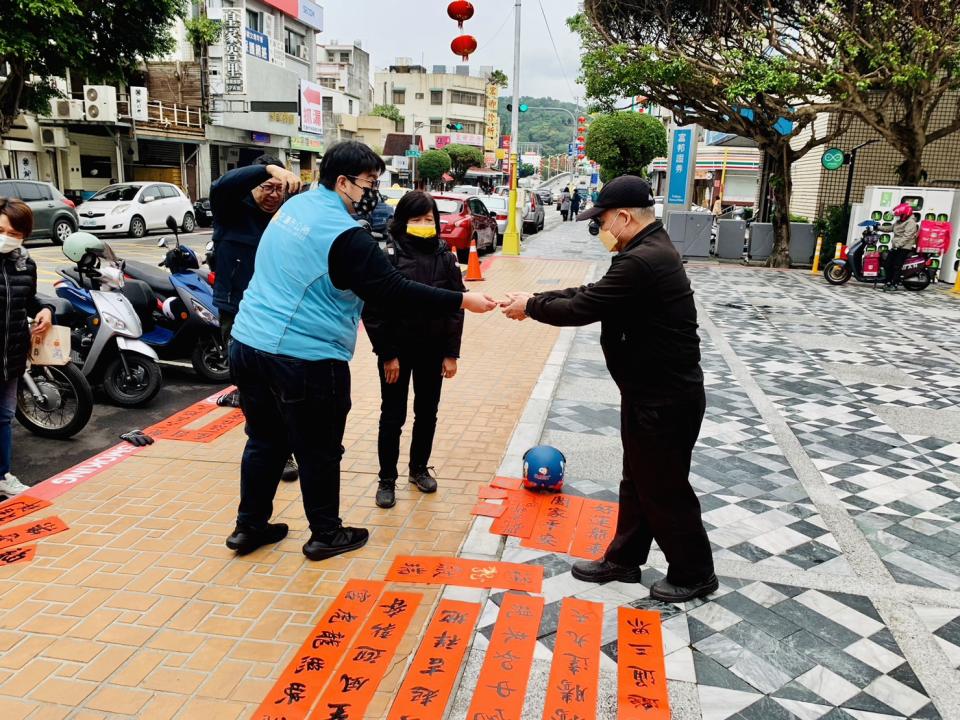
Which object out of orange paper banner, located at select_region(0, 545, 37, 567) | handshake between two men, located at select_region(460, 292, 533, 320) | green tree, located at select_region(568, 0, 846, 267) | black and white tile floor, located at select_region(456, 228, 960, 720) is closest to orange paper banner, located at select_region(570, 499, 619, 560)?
black and white tile floor, located at select_region(456, 228, 960, 720)

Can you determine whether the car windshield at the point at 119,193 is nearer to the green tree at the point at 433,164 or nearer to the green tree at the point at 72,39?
the green tree at the point at 72,39

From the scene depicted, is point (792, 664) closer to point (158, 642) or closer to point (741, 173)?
point (158, 642)

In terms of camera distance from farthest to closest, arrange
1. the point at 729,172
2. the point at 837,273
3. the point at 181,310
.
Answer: the point at 729,172, the point at 837,273, the point at 181,310

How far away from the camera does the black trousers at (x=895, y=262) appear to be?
46.8ft

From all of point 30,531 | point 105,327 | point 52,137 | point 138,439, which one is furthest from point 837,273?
point 52,137

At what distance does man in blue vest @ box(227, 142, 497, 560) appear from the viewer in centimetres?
324

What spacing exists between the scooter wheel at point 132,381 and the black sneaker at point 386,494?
9.21 ft

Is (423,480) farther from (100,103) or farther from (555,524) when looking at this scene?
(100,103)

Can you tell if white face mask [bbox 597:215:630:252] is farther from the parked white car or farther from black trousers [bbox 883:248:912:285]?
the parked white car

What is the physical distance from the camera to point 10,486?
4.40 meters

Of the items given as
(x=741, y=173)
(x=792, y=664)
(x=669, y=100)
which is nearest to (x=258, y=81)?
(x=669, y=100)

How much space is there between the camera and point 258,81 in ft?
110

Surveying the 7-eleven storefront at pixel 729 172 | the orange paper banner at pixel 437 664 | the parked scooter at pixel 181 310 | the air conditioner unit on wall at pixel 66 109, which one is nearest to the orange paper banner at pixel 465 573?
the orange paper banner at pixel 437 664

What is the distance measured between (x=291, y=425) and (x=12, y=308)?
210cm
